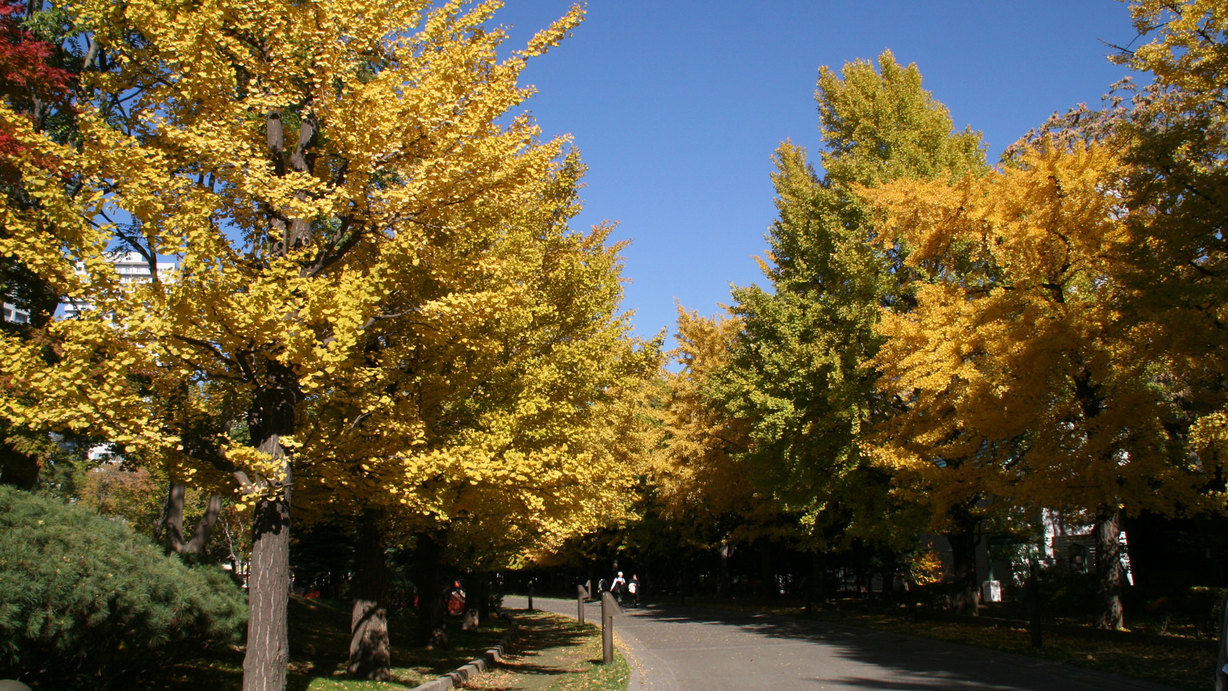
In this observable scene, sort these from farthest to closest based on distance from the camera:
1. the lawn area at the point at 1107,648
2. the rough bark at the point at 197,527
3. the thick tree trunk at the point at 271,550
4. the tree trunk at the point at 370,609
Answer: the rough bark at the point at 197,527, the tree trunk at the point at 370,609, the lawn area at the point at 1107,648, the thick tree trunk at the point at 271,550

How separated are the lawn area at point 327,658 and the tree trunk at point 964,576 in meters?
11.4

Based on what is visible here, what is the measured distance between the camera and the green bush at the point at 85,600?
21.3 feet

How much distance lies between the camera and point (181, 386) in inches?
330

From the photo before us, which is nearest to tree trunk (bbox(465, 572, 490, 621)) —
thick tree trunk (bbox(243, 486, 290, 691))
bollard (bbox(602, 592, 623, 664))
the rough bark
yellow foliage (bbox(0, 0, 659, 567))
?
the rough bark

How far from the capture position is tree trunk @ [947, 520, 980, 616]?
19031 mm

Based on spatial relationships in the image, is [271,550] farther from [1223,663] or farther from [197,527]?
[197,527]

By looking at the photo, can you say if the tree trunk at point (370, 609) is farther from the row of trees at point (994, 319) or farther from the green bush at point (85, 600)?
the row of trees at point (994, 319)

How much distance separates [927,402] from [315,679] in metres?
11.1

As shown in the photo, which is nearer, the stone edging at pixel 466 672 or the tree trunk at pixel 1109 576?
the stone edging at pixel 466 672

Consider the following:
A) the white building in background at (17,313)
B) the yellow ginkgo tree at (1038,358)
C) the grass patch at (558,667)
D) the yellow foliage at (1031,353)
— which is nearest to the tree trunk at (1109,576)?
the yellow ginkgo tree at (1038,358)

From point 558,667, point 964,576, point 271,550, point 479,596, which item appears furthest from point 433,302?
point 479,596

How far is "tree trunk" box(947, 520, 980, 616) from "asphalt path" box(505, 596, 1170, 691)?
9.61 feet

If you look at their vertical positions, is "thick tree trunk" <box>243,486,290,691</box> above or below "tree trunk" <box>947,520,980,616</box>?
above

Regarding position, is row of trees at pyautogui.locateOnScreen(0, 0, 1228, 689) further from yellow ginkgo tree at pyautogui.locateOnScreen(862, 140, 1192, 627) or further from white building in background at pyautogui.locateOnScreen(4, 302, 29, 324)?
white building in background at pyautogui.locateOnScreen(4, 302, 29, 324)
